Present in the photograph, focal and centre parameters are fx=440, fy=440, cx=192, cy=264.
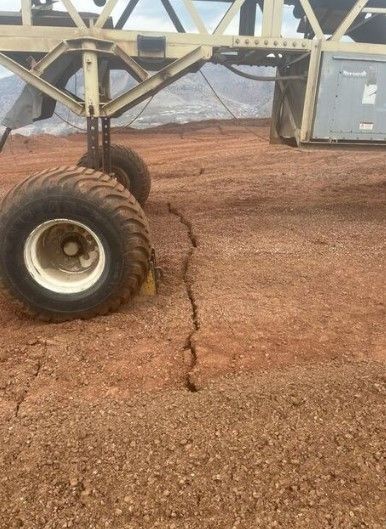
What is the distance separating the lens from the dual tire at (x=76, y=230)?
3178 mm

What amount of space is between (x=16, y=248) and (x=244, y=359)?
1822mm

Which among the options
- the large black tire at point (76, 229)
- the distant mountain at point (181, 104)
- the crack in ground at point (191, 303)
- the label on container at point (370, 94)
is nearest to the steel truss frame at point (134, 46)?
the label on container at point (370, 94)

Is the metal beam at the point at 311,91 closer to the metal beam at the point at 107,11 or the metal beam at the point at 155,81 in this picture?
the metal beam at the point at 155,81

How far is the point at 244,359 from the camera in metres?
2.82

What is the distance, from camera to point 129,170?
19.9 feet

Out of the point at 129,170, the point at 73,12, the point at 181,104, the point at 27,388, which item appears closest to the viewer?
the point at 27,388

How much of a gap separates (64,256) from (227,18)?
2.59 meters

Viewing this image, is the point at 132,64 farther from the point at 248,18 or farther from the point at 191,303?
the point at 191,303

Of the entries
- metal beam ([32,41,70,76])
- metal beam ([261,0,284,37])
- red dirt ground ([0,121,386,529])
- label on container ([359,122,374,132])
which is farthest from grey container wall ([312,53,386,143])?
metal beam ([32,41,70,76])

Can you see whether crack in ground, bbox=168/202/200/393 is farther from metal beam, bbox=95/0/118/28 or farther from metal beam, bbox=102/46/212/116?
metal beam, bbox=95/0/118/28

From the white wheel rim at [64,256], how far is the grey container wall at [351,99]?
262 centimetres

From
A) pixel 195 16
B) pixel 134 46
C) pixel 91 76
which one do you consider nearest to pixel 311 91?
pixel 195 16

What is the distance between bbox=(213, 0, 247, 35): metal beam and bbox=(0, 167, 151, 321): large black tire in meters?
1.86

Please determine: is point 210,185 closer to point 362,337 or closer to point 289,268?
point 289,268
